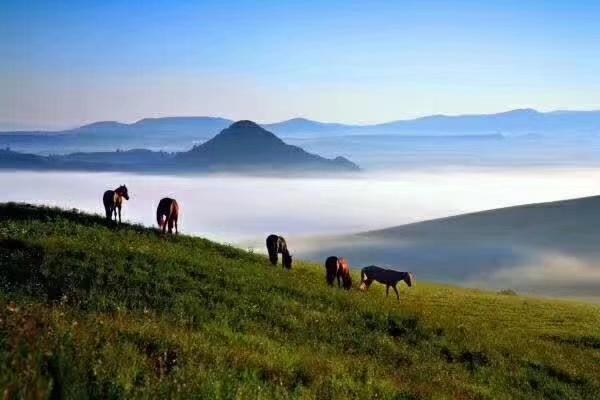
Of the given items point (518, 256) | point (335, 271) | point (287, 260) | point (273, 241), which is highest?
point (273, 241)

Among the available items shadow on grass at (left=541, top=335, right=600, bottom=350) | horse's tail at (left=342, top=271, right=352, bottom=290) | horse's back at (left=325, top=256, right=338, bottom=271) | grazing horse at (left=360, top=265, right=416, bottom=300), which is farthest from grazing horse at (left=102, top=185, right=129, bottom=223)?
shadow on grass at (left=541, top=335, right=600, bottom=350)

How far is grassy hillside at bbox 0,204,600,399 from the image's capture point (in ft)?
31.2

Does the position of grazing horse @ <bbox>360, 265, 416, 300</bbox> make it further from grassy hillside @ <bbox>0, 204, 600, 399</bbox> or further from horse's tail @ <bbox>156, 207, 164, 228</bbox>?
horse's tail @ <bbox>156, 207, 164, 228</bbox>

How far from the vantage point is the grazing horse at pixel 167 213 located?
35.2 meters

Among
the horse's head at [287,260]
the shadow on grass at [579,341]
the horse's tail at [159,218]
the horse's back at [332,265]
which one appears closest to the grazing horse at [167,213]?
the horse's tail at [159,218]

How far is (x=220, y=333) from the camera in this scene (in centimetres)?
1717

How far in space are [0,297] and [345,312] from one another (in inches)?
542

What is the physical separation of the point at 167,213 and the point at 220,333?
19.6 metres

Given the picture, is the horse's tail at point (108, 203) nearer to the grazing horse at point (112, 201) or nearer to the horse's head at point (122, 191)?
the grazing horse at point (112, 201)

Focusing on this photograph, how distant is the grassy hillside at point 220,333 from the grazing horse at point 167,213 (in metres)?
1.18

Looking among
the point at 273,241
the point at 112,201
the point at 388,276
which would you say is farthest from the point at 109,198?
the point at 388,276

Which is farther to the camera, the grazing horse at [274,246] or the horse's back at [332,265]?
the grazing horse at [274,246]

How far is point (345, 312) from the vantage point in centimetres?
2511

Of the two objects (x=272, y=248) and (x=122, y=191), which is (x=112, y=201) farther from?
(x=272, y=248)
